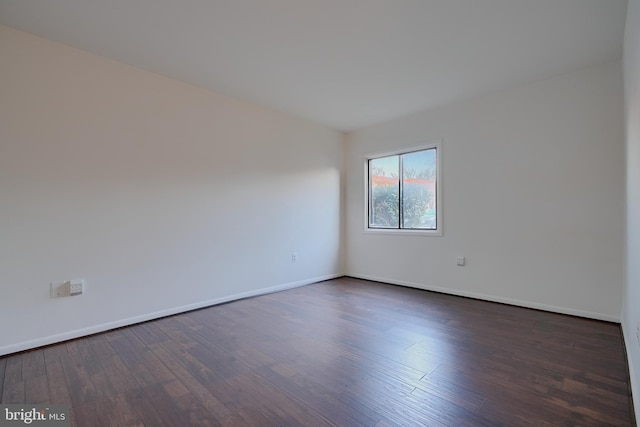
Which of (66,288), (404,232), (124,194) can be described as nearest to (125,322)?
(66,288)

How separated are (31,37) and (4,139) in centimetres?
89

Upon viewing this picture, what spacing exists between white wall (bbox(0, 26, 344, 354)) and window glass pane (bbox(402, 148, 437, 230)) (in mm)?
1795

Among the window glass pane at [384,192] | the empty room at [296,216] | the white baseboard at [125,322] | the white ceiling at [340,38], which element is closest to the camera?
the empty room at [296,216]

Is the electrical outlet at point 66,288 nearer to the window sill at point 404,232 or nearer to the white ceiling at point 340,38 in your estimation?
the white ceiling at point 340,38

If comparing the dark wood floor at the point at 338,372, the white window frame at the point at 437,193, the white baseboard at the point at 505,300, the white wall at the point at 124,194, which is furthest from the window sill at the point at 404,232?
the white wall at the point at 124,194

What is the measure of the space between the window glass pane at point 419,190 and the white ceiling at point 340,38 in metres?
1.14

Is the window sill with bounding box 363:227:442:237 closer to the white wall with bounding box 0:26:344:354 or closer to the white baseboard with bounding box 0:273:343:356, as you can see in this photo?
the white wall with bounding box 0:26:344:354

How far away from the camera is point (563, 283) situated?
3.22 m

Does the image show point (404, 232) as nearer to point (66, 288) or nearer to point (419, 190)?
point (419, 190)

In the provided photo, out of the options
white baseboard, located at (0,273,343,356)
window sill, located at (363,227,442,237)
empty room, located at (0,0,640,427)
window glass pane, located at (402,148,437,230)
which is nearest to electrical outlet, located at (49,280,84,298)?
empty room, located at (0,0,640,427)

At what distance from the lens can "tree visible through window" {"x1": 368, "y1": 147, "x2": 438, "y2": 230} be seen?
4.41m

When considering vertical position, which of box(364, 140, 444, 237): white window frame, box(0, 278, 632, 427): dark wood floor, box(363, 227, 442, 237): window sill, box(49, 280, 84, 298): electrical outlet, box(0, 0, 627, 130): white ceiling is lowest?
box(0, 278, 632, 427): dark wood floor

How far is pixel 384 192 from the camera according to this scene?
5.01 m

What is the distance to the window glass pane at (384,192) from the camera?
15.9 feet
